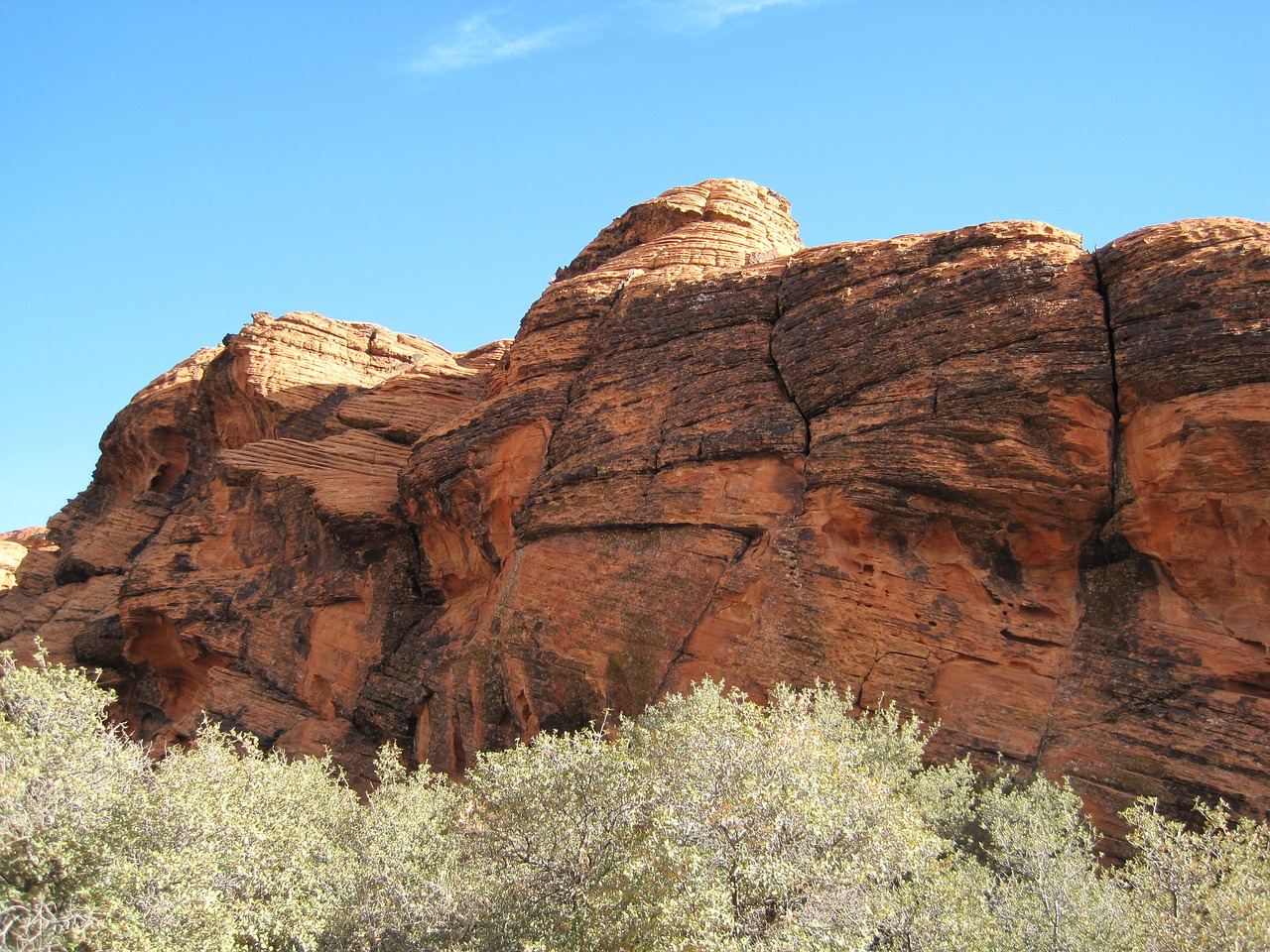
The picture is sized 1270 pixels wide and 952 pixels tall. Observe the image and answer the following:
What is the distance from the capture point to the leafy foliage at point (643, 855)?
44.2 feet

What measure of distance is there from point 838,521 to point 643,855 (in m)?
8.56

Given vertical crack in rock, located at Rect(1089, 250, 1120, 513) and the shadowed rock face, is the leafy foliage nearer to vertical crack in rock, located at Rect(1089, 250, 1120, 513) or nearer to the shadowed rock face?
the shadowed rock face

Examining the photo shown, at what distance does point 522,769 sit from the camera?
1689cm

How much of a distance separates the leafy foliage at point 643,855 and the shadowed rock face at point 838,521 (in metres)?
1.80

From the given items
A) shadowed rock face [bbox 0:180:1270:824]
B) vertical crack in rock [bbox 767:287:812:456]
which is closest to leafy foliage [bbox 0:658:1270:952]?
shadowed rock face [bbox 0:180:1270:824]

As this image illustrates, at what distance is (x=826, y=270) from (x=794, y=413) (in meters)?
3.84

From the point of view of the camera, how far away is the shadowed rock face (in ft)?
59.4

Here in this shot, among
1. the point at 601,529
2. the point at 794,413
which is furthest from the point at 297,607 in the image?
the point at 794,413

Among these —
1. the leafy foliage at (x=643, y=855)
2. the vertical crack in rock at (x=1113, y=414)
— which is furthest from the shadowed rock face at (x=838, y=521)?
the leafy foliage at (x=643, y=855)

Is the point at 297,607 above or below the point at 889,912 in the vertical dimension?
above

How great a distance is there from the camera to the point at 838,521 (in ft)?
67.9

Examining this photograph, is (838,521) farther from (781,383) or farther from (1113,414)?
(1113,414)

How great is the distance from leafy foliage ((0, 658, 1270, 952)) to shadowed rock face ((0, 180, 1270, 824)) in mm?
1803

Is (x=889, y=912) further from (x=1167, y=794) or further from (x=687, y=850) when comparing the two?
(x=1167, y=794)
